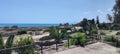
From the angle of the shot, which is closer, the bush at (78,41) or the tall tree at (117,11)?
the bush at (78,41)

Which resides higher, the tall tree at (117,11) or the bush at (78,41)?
the tall tree at (117,11)

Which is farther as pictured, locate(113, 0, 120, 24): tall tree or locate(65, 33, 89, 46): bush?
locate(113, 0, 120, 24): tall tree

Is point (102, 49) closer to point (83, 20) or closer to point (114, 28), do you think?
point (114, 28)

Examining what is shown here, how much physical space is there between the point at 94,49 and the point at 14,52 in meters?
6.83

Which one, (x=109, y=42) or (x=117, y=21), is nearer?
(x=109, y=42)

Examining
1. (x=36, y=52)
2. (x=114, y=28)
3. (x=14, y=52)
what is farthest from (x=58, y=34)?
(x=114, y=28)

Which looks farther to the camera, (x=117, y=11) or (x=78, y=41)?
(x=117, y=11)

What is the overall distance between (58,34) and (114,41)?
6687mm

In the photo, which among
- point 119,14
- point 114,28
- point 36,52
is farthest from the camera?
point 114,28

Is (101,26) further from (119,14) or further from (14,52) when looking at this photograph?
(14,52)

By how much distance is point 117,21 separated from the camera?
95.7 ft

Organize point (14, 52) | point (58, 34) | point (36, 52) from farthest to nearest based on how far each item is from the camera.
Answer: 1. point (58, 34)
2. point (36, 52)
3. point (14, 52)

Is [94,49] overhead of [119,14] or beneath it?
beneath

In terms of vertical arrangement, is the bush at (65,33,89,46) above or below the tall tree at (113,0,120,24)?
below
